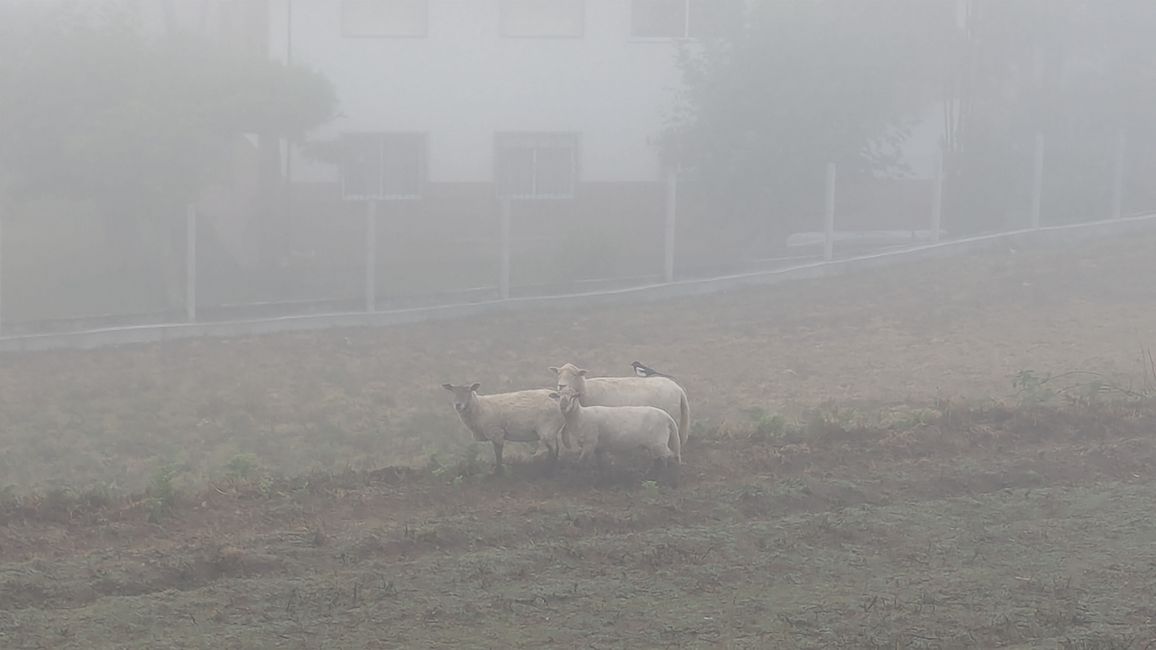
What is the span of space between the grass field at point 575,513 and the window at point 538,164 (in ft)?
40.8

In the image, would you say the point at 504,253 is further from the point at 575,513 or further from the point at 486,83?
the point at 575,513

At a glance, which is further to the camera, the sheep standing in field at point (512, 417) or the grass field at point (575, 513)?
the sheep standing in field at point (512, 417)

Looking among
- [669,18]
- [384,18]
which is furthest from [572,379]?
[669,18]

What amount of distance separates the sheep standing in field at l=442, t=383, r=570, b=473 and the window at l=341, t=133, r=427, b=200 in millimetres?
17936

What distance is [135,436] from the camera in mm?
13070

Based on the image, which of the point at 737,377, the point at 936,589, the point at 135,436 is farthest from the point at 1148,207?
the point at 936,589

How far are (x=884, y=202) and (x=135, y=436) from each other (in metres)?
19.3

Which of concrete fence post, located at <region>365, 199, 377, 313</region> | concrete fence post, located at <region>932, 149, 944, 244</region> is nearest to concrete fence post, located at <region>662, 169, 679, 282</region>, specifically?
concrete fence post, located at <region>932, 149, 944, 244</region>

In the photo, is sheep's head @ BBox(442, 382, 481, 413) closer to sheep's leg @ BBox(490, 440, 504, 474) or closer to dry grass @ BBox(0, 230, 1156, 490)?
sheep's leg @ BBox(490, 440, 504, 474)

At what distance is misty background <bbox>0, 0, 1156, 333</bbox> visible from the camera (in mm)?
20250

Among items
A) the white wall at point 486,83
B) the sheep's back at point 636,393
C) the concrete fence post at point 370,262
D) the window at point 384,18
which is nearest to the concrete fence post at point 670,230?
the concrete fence post at point 370,262

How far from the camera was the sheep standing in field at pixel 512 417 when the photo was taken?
9805 mm

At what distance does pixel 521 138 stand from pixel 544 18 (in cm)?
229

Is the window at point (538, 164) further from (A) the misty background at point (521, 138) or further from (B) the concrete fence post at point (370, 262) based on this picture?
(B) the concrete fence post at point (370, 262)
